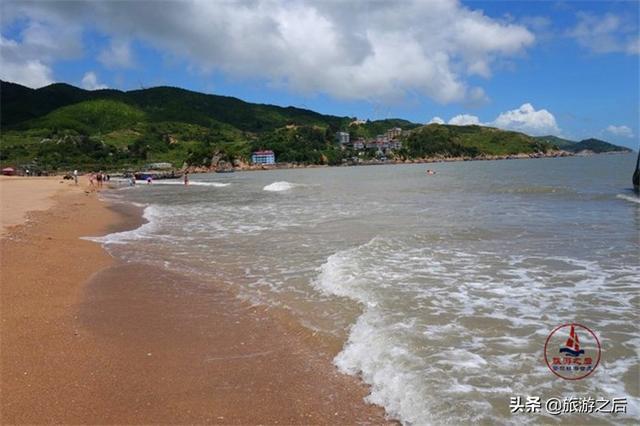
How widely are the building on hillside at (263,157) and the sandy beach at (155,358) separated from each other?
17351cm

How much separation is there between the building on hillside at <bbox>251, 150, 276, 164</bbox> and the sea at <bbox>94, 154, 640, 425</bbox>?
163745 mm

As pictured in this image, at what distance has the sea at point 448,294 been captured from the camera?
5.38 m

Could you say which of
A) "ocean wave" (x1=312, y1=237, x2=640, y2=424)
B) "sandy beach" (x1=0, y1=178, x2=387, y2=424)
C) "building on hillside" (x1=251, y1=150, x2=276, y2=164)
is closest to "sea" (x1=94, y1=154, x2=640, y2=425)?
"ocean wave" (x1=312, y1=237, x2=640, y2=424)

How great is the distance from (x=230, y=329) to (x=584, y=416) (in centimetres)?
514

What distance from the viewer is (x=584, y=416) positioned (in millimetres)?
4863

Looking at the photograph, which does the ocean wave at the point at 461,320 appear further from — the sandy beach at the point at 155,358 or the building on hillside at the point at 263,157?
the building on hillside at the point at 263,157

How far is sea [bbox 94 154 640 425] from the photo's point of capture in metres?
5.38

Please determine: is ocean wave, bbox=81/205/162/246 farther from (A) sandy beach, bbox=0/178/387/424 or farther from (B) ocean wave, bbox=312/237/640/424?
(B) ocean wave, bbox=312/237/640/424
